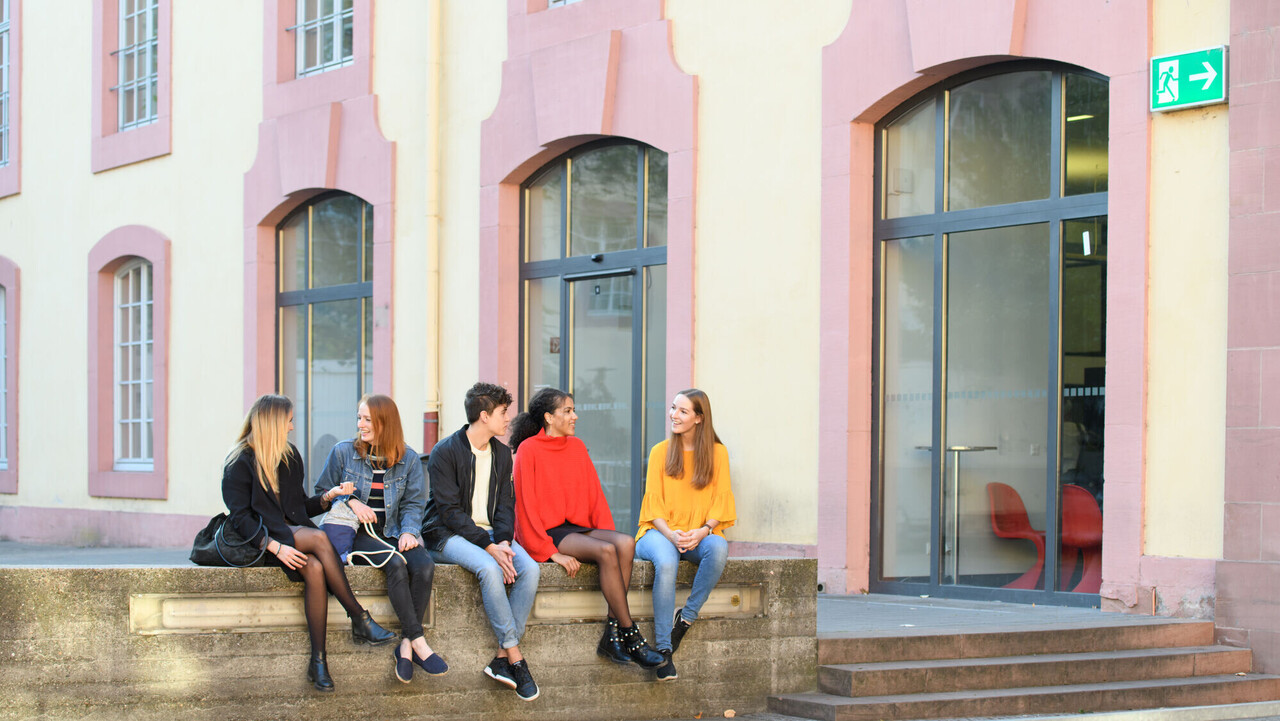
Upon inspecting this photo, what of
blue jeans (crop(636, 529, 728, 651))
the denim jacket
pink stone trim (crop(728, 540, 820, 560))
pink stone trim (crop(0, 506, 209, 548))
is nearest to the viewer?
the denim jacket

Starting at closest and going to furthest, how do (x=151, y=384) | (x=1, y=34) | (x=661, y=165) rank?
(x=661, y=165) → (x=151, y=384) → (x=1, y=34)

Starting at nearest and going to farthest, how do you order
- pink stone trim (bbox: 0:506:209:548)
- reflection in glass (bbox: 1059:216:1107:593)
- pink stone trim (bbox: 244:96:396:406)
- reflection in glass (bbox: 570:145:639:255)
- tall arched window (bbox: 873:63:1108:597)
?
reflection in glass (bbox: 1059:216:1107:593) < tall arched window (bbox: 873:63:1108:597) < reflection in glass (bbox: 570:145:639:255) < pink stone trim (bbox: 244:96:396:406) < pink stone trim (bbox: 0:506:209:548)

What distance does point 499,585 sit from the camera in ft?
22.4

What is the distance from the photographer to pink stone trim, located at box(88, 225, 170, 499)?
52.4 ft

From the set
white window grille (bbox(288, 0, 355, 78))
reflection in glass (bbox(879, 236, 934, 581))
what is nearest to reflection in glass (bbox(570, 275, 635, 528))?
reflection in glass (bbox(879, 236, 934, 581))

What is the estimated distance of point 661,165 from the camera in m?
11.6

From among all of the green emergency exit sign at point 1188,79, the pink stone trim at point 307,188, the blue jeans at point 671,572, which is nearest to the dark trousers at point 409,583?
the blue jeans at point 671,572

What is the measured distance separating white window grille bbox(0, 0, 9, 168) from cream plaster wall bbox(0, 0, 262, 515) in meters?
0.59

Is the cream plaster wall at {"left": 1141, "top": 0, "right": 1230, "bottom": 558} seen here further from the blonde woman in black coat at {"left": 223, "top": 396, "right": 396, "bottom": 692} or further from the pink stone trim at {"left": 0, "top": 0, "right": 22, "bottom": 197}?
the pink stone trim at {"left": 0, "top": 0, "right": 22, "bottom": 197}

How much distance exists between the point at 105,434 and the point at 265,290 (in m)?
3.13

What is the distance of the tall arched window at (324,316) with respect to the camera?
1428 centimetres

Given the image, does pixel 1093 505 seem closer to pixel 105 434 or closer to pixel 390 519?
A: pixel 390 519

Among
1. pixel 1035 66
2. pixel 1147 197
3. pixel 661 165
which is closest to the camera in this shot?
pixel 1147 197

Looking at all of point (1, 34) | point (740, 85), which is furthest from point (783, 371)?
point (1, 34)
